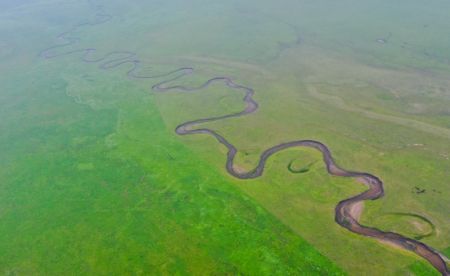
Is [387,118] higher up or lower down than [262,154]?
higher up

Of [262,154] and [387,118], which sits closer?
[262,154]

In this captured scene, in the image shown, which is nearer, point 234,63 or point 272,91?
point 272,91

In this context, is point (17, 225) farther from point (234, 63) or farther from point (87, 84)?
point (234, 63)

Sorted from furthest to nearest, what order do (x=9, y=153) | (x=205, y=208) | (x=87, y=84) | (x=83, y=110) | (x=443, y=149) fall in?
1. (x=87, y=84)
2. (x=83, y=110)
3. (x=9, y=153)
4. (x=443, y=149)
5. (x=205, y=208)

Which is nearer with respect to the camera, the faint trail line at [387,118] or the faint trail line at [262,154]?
the faint trail line at [262,154]

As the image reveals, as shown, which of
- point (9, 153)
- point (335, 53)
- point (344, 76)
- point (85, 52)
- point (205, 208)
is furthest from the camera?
point (85, 52)

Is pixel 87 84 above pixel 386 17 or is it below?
below

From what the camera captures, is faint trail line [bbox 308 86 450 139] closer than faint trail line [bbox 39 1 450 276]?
→ No

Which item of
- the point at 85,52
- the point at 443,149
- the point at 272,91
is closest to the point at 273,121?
the point at 272,91
